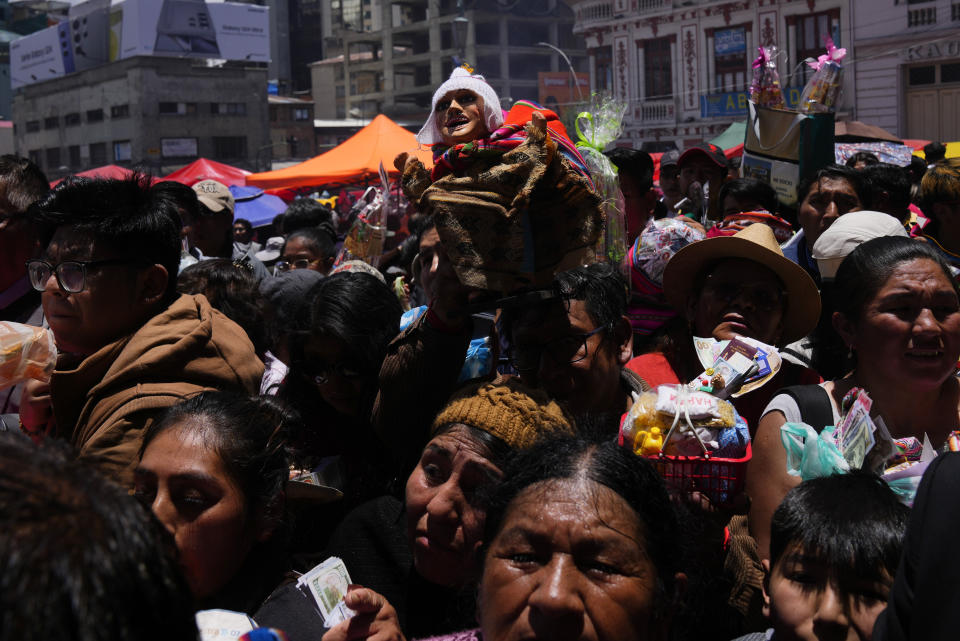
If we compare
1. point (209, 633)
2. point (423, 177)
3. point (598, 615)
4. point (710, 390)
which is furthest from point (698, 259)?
point (209, 633)

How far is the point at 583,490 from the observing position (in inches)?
71.1

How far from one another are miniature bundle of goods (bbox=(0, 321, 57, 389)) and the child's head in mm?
1967

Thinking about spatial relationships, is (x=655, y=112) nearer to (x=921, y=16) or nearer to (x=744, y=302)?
(x=921, y=16)

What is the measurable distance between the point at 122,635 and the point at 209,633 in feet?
2.80

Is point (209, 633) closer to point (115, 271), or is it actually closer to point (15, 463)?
point (15, 463)

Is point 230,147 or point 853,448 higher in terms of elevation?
point 230,147

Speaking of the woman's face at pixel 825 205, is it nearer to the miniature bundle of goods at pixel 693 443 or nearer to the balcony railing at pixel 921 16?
the miniature bundle of goods at pixel 693 443

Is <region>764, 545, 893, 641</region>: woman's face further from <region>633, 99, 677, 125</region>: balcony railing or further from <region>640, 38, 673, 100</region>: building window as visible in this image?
<region>640, 38, 673, 100</region>: building window

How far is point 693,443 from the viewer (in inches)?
85.5

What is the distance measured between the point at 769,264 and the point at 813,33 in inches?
1064

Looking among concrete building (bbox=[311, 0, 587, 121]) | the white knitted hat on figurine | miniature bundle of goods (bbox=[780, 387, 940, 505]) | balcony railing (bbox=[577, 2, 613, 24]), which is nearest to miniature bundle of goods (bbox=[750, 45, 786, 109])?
the white knitted hat on figurine

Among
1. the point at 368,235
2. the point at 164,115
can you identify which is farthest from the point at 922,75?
the point at 164,115

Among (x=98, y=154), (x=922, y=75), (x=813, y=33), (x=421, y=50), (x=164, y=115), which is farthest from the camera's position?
(x=421, y=50)

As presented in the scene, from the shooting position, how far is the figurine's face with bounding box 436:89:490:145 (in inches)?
111
